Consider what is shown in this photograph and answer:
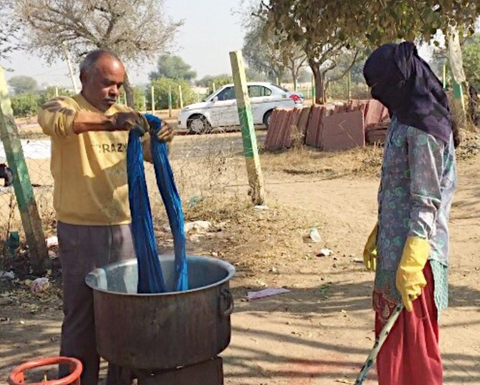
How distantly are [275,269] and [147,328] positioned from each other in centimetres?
313

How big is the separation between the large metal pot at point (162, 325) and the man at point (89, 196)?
349mm

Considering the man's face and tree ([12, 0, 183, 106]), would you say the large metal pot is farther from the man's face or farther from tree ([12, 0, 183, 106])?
tree ([12, 0, 183, 106])

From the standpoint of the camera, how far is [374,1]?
Result: 13.7ft

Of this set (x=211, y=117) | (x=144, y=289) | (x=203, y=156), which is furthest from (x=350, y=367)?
(x=211, y=117)

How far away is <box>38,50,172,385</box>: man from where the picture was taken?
3023mm

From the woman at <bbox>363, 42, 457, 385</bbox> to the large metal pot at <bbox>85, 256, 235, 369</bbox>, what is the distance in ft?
2.25

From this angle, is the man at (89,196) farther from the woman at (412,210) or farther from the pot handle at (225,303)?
the woman at (412,210)

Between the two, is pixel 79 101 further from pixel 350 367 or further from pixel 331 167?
pixel 331 167

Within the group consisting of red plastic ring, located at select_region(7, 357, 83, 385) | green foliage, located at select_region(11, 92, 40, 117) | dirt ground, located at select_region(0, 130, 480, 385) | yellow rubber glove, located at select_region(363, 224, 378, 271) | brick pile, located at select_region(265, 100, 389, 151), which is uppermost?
green foliage, located at select_region(11, 92, 40, 117)

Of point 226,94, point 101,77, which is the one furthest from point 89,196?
point 226,94

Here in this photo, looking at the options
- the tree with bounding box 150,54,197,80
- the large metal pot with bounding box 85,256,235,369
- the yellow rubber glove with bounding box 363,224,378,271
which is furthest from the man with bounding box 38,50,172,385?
the tree with bounding box 150,54,197,80

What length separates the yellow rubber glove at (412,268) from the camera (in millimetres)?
2461

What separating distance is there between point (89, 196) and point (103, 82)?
1.74ft

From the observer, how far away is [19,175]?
5.27m
